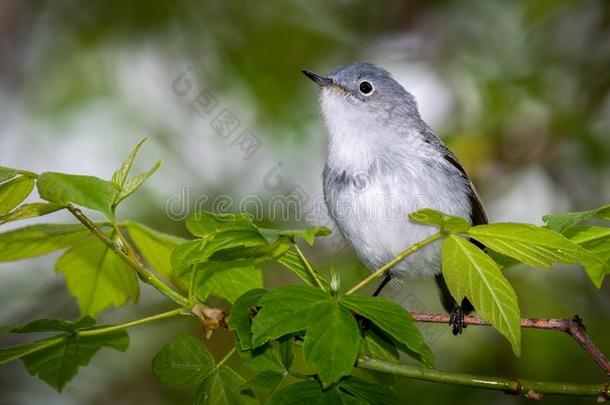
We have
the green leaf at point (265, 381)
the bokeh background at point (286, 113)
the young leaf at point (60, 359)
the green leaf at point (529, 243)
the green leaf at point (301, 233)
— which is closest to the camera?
the green leaf at point (301, 233)

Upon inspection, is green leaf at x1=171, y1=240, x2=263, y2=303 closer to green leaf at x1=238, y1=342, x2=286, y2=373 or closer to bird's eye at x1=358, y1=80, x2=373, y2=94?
green leaf at x1=238, y1=342, x2=286, y2=373

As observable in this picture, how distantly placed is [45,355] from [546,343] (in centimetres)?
305

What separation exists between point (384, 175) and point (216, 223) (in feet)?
5.33

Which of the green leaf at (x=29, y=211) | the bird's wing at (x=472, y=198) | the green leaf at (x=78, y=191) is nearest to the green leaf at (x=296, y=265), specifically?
the green leaf at (x=78, y=191)

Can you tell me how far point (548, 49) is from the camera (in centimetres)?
572

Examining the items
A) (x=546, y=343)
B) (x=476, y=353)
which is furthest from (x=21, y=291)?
(x=546, y=343)

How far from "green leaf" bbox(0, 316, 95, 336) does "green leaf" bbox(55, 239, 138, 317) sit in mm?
431

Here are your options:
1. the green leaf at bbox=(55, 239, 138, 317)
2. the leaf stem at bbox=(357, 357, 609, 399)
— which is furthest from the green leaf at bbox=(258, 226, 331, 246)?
the green leaf at bbox=(55, 239, 138, 317)

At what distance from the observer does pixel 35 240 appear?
2217 mm

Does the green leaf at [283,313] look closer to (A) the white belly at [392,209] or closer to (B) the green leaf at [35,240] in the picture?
(B) the green leaf at [35,240]

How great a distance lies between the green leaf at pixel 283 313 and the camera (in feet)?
5.69

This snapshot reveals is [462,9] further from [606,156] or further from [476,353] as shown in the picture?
[476,353]

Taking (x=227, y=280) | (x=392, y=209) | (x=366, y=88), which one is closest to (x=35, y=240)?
(x=227, y=280)

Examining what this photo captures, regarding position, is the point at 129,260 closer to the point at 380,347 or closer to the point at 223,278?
the point at 223,278
